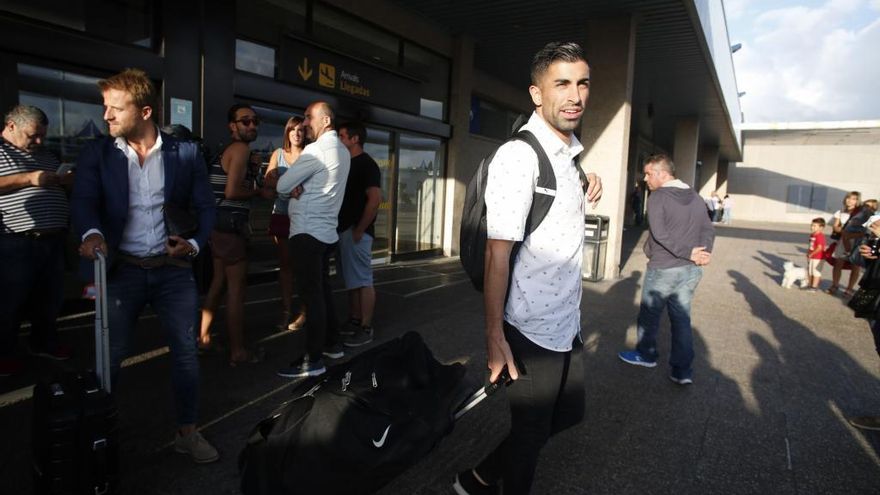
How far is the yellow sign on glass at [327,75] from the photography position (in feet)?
24.5

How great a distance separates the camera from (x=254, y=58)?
6691mm

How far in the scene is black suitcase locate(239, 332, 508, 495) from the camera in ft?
5.94

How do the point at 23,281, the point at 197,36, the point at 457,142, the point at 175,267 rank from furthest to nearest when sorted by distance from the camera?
the point at 457,142
the point at 197,36
the point at 23,281
the point at 175,267

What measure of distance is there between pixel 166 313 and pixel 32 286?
2.11 metres

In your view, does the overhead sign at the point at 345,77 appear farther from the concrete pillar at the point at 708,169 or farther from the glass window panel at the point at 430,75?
the concrete pillar at the point at 708,169

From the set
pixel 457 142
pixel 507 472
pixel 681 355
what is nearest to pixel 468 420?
pixel 507 472

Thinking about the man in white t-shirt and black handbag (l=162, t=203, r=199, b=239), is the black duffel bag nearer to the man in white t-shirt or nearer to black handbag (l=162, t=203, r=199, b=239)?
the man in white t-shirt

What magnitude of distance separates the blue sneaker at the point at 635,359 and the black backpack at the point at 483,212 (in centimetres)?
307

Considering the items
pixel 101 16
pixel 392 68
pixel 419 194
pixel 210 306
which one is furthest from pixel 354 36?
pixel 210 306

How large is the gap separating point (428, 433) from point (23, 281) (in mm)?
3514

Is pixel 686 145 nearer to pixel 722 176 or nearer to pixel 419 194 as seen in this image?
pixel 419 194

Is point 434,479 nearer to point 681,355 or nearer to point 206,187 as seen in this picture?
point 206,187

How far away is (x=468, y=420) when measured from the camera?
10.8ft

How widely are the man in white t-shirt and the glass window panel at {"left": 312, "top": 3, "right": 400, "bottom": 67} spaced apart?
21.3 ft
